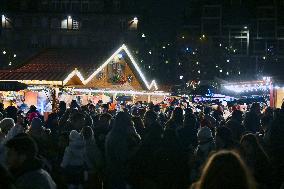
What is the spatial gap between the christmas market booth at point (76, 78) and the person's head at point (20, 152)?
51.5ft

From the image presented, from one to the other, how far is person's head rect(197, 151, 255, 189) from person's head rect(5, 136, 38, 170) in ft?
6.92

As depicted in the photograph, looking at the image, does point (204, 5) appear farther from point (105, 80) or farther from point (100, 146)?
point (100, 146)

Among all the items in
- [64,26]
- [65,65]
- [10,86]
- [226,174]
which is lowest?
[226,174]

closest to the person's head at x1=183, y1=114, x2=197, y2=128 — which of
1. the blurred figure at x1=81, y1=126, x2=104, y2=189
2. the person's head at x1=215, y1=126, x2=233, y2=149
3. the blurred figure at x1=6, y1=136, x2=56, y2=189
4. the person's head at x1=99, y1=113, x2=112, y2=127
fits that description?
the person's head at x1=99, y1=113, x2=112, y2=127

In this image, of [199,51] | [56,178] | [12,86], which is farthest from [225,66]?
[56,178]

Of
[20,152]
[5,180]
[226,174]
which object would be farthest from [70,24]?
[226,174]

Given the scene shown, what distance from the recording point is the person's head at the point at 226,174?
10.0 feet

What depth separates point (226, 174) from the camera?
3.07 meters

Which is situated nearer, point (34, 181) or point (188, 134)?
point (34, 181)

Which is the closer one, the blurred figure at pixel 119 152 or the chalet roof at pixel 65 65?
the blurred figure at pixel 119 152

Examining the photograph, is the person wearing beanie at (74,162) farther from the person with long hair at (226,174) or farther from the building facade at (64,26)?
the building facade at (64,26)

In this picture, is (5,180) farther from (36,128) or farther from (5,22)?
(5,22)

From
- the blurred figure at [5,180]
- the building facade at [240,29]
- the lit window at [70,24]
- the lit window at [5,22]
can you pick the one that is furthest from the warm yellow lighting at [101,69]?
the lit window at [5,22]

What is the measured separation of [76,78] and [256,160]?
1813 centimetres
